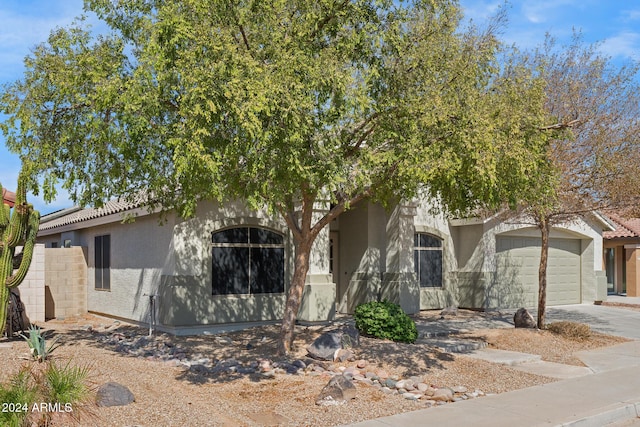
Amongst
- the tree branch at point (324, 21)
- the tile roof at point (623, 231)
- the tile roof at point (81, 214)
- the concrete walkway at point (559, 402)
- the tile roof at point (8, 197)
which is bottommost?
the concrete walkway at point (559, 402)

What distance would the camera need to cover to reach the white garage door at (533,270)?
21344mm

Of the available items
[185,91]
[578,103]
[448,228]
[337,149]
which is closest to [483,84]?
[337,149]

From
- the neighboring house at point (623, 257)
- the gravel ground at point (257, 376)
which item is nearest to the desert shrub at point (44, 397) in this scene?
the gravel ground at point (257, 376)

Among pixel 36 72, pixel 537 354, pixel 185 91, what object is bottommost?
pixel 537 354

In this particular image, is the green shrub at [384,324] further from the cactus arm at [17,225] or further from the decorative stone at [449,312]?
the cactus arm at [17,225]

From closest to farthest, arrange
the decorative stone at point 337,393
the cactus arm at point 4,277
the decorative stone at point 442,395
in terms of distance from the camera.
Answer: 1. the decorative stone at point 337,393
2. the decorative stone at point 442,395
3. the cactus arm at point 4,277

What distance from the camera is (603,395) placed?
9516 mm

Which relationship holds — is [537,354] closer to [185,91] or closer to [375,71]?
[375,71]

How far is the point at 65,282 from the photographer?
768 inches

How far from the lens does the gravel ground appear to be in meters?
8.00

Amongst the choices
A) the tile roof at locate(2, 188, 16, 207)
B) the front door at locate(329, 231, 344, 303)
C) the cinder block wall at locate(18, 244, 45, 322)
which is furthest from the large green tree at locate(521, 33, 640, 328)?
the tile roof at locate(2, 188, 16, 207)

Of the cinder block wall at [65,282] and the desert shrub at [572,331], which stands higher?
the cinder block wall at [65,282]

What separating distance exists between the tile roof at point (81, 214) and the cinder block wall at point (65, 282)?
3.94 feet

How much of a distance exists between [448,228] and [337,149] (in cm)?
1167
